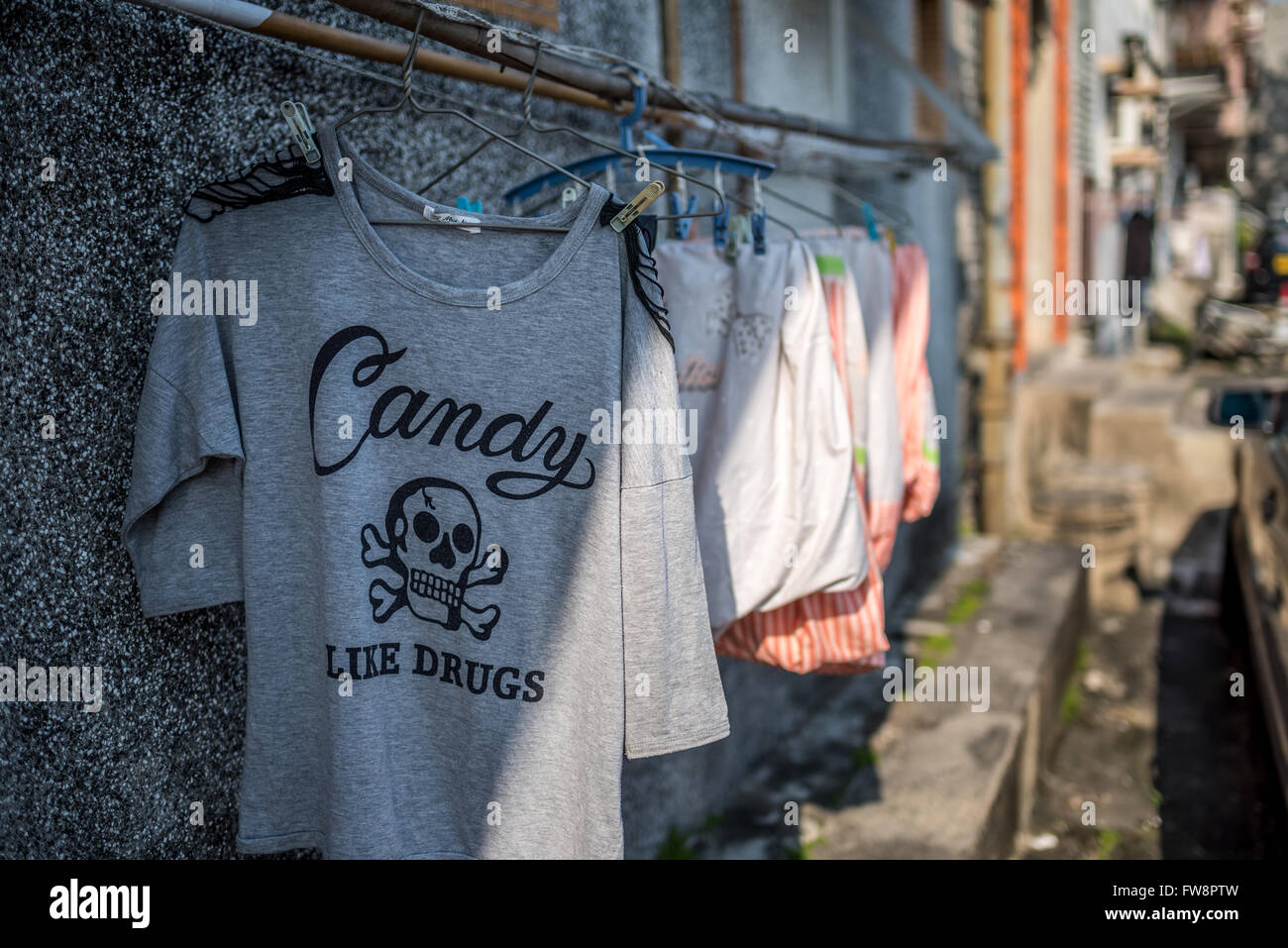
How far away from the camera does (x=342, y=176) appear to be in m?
1.78

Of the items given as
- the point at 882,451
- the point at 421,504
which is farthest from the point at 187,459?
the point at 882,451

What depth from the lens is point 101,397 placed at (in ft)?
6.16

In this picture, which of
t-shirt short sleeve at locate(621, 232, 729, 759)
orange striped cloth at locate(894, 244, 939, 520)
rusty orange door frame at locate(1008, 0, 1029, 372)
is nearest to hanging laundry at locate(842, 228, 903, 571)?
orange striped cloth at locate(894, 244, 939, 520)

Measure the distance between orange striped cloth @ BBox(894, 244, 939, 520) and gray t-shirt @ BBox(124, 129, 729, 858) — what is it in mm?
1552

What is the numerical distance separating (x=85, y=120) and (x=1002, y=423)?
674 cm

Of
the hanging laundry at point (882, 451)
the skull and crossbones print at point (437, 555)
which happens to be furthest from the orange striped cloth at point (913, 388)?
the skull and crossbones print at point (437, 555)

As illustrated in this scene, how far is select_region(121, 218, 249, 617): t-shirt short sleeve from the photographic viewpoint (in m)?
1.77

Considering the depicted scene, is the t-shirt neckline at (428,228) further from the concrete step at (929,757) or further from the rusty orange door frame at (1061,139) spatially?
the rusty orange door frame at (1061,139)

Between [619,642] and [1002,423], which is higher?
[1002,423]

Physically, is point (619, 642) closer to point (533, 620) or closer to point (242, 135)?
point (533, 620)

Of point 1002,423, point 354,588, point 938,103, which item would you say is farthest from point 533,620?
point 1002,423

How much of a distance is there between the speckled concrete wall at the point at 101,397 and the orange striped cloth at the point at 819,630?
1114 millimetres

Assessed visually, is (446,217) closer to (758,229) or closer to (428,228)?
(428,228)

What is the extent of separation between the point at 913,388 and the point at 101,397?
2.13 metres
